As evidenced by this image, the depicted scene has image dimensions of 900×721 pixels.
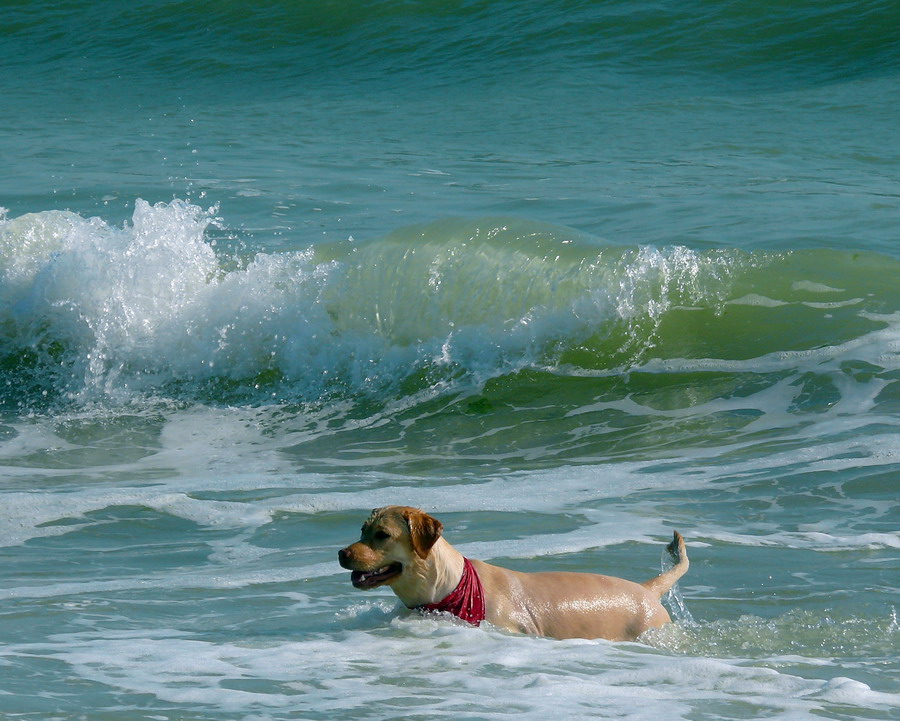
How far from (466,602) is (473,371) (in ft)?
18.7

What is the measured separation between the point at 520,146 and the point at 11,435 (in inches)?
414

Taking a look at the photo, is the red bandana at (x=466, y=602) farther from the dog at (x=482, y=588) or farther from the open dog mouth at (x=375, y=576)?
Answer: the open dog mouth at (x=375, y=576)

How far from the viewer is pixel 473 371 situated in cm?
1040

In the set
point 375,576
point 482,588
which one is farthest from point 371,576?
point 482,588

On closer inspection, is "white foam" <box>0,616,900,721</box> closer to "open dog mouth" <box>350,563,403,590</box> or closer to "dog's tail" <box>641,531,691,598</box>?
"open dog mouth" <box>350,563,403,590</box>

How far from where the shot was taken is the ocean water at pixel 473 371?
4.53m


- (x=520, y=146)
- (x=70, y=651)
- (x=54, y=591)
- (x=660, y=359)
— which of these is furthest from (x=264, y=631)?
(x=520, y=146)

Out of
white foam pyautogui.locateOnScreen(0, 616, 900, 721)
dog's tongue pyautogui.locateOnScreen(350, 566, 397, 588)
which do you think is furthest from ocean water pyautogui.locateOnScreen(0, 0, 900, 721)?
dog's tongue pyautogui.locateOnScreen(350, 566, 397, 588)

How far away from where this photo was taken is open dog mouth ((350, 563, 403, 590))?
4645mm

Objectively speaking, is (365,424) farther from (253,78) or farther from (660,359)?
(253,78)

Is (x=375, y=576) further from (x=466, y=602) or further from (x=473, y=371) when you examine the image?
Result: (x=473, y=371)

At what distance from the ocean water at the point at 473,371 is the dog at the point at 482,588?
4.4 inches

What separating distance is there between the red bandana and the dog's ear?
9.2 inches

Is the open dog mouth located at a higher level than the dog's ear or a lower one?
lower
